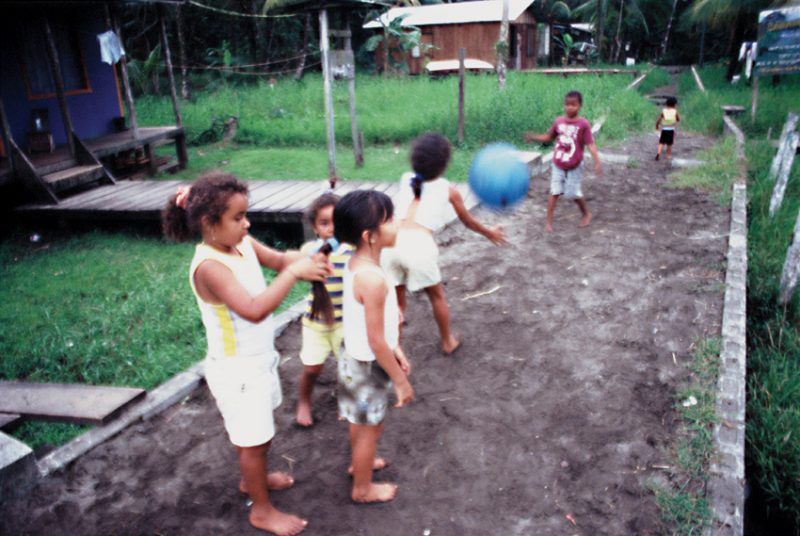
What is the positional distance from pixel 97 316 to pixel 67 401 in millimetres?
1494

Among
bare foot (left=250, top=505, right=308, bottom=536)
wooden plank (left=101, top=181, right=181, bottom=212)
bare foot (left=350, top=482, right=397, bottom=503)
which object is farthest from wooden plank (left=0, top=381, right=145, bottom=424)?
wooden plank (left=101, top=181, right=181, bottom=212)

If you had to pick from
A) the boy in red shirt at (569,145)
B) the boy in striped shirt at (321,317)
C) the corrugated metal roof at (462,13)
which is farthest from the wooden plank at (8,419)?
the corrugated metal roof at (462,13)

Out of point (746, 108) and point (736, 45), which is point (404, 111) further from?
point (736, 45)

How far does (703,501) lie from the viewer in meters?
2.67

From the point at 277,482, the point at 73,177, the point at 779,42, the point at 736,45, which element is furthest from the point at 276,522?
the point at 736,45

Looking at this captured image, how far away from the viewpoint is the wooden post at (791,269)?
4.91 meters

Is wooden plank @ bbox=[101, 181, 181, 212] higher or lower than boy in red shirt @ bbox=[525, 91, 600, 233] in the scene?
lower

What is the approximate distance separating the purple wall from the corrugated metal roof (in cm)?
1868

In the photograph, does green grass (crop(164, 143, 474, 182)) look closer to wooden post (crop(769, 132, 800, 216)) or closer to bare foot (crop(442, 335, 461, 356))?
wooden post (crop(769, 132, 800, 216))

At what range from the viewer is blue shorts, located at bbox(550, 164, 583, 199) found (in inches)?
252

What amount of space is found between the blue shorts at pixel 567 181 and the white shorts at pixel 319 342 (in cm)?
402

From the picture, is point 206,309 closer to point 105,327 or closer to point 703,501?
point 703,501

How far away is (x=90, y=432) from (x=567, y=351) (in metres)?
2.99

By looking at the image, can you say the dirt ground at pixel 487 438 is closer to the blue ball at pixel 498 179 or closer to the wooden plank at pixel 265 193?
the blue ball at pixel 498 179
